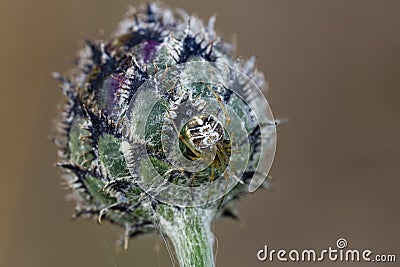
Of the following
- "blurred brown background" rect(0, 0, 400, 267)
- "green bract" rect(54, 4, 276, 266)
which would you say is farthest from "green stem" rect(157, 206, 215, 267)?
"blurred brown background" rect(0, 0, 400, 267)

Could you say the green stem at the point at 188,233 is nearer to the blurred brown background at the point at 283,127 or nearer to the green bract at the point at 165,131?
the green bract at the point at 165,131

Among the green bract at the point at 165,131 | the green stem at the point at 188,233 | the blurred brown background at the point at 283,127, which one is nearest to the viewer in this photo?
the green bract at the point at 165,131

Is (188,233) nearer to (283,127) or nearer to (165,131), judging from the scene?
(165,131)

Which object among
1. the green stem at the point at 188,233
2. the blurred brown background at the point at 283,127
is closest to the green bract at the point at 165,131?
the green stem at the point at 188,233

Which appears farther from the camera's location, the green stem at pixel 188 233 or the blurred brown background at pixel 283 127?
the blurred brown background at pixel 283 127

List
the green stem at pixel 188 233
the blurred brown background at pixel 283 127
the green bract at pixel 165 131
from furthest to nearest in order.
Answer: the blurred brown background at pixel 283 127
the green stem at pixel 188 233
the green bract at pixel 165 131

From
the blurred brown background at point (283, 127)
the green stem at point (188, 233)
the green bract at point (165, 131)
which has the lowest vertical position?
the green stem at point (188, 233)
